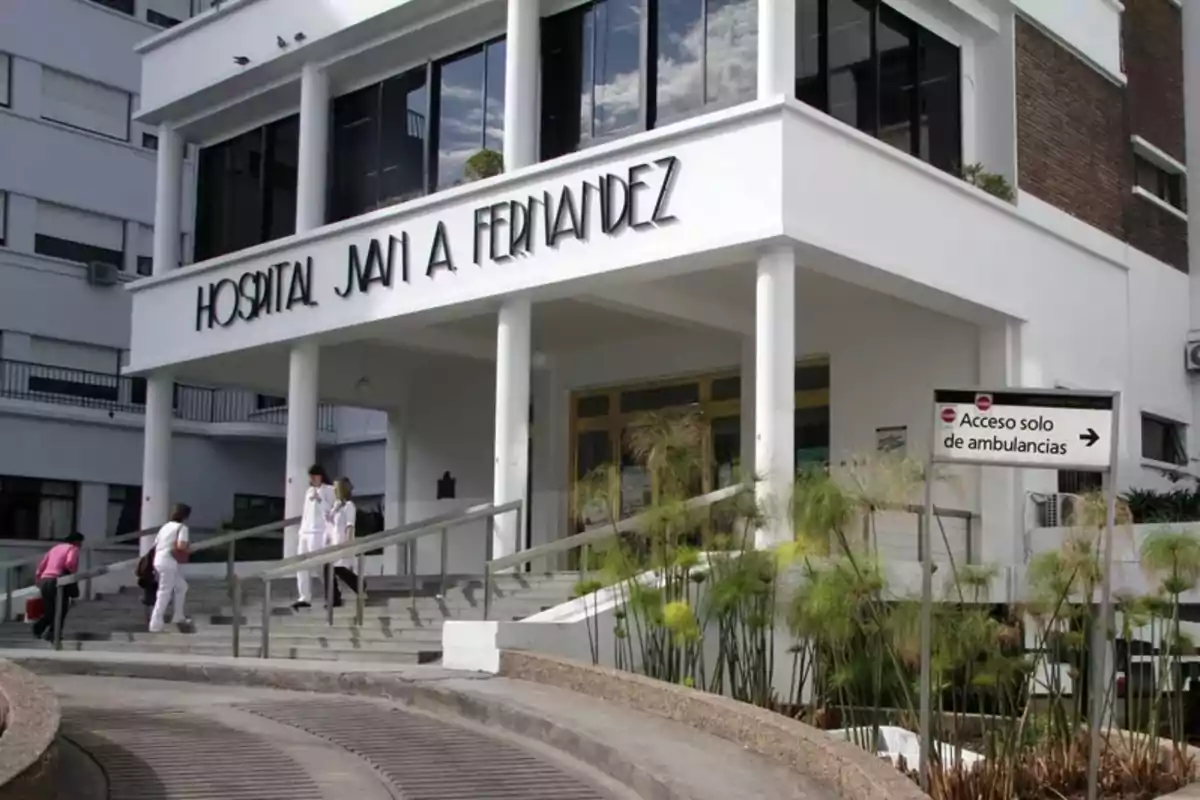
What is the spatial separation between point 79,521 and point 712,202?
2200 cm

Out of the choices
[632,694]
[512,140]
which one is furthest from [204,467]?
[632,694]

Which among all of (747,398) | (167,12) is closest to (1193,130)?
(747,398)

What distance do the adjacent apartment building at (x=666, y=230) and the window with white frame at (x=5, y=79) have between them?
11.5 meters

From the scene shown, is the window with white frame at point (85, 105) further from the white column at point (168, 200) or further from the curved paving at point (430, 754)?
the curved paving at point (430, 754)

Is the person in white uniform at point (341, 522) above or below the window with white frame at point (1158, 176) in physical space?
below

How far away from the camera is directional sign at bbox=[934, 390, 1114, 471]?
8.19 meters

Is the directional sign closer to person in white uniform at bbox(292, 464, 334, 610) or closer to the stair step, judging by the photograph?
the stair step

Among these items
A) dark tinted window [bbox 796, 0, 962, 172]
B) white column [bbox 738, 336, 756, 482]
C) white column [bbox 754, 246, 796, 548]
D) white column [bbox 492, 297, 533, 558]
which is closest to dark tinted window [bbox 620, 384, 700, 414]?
white column [bbox 738, 336, 756, 482]

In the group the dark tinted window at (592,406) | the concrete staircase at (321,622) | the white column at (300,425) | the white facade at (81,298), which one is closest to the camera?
the concrete staircase at (321,622)

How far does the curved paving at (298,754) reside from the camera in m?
8.48

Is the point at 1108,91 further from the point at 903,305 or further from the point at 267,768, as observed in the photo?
the point at 267,768

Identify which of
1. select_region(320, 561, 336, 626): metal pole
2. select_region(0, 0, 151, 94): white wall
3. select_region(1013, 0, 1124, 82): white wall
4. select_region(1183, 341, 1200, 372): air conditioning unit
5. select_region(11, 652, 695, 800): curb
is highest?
select_region(0, 0, 151, 94): white wall

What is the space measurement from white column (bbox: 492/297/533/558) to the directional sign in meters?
8.67

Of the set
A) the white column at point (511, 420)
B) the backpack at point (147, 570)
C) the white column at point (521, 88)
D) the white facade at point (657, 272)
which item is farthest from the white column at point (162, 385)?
the white column at point (511, 420)
